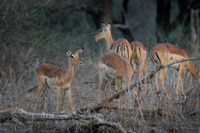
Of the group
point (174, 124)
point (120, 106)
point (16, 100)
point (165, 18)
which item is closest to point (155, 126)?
point (174, 124)

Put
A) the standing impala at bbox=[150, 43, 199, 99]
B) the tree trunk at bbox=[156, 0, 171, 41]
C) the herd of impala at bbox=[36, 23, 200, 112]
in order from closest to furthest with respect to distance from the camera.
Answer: the herd of impala at bbox=[36, 23, 200, 112] < the standing impala at bbox=[150, 43, 199, 99] < the tree trunk at bbox=[156, 0, 171, 41]

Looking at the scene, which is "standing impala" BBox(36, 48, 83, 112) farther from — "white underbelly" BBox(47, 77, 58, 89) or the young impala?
the young impala

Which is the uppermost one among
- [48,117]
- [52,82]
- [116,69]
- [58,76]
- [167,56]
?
[167,56]

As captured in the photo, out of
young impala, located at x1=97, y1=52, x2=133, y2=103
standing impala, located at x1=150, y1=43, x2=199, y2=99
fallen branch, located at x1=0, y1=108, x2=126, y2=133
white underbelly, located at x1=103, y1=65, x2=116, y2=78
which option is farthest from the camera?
standing impala, located at x1=150, y1=43, x2=199, y2=99

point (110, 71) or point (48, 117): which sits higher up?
point (110, 71)

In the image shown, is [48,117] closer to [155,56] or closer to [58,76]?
[58,76]

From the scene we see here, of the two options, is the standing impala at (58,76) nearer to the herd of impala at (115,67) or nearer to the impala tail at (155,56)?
the herd of impala at (115,67)

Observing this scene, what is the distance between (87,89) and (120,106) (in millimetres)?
2891

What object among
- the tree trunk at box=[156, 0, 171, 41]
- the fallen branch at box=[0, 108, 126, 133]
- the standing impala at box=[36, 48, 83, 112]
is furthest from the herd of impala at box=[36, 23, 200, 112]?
the tree trunk at box=[156, 0, 171, 41]

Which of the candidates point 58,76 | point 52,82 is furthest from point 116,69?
point 52,82

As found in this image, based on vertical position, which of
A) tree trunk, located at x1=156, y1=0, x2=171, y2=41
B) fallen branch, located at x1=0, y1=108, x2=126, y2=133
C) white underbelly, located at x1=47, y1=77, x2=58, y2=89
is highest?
tree trunk, located at x1=156, y1=0, x2=171, y2=41

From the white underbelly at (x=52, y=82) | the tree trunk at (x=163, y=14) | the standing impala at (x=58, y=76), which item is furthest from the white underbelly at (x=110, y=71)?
the tree trunk at (x=163, y=14)

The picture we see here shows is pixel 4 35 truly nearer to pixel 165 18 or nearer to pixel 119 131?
pixel 119 131

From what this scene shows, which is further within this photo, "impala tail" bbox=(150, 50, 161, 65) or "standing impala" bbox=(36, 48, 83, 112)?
"impala tail" bbox=(150, 50, 161, 65)
